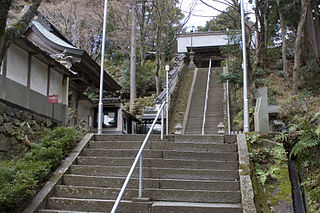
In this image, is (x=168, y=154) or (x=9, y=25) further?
(x=168, y=154)

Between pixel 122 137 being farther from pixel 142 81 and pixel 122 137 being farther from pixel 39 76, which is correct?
pixel 142 81

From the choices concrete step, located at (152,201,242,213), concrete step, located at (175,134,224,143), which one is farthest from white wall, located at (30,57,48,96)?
concrete step, located at (152,201,242,213)

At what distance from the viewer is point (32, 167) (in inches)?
225

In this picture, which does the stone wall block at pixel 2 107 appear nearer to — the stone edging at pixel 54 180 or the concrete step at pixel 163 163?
the stone edging at pixel 54 180

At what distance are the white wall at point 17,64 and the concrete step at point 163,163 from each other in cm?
282

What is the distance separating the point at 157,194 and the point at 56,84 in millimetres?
5996

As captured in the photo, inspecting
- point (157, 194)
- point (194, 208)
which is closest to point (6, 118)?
point (157, 194)

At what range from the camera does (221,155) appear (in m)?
6.62

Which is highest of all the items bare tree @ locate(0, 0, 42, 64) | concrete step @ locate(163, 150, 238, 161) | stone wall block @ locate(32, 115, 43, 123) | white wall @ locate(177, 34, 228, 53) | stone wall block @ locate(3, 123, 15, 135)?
white wall @ locate(177, 34, 228, 53)

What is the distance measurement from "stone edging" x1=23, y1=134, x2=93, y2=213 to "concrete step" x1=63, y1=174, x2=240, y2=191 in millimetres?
186

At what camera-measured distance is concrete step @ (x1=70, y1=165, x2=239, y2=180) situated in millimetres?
6086

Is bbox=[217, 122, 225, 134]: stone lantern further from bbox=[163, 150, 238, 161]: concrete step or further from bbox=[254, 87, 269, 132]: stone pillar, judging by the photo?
bbox=[163, 150, 238, 161]: concrete step

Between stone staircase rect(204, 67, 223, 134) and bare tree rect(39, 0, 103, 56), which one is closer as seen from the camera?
stone staircase rect(204, 67, 223, 134)

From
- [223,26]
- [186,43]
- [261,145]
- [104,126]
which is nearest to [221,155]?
[261,145]
